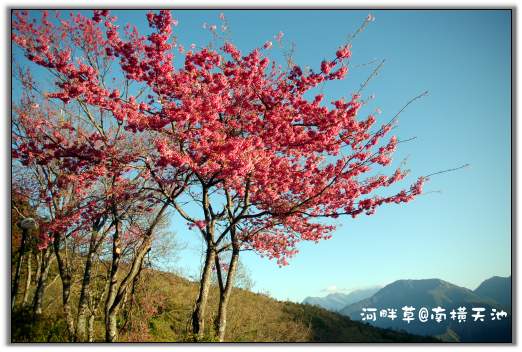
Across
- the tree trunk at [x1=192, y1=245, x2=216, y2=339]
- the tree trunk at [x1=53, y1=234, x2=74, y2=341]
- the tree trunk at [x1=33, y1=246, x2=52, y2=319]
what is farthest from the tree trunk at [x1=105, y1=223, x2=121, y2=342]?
the tree trunk at [x1=33, y1=246, x2=52, y2=319]

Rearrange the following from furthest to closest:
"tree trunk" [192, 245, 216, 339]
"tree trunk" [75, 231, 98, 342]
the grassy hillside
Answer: the grassy hillside, "tree trunk" [75, 231, 98, 342], "tree trunk" [192, 245, 216, 339]

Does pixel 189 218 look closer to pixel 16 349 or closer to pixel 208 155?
pixel 208 155

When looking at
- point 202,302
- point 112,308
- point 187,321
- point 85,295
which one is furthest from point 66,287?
point 202,302

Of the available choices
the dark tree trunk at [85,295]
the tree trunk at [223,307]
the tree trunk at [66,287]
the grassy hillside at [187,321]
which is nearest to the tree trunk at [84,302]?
the dark tree trunk at [85,295]

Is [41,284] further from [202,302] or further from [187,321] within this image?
[202,302]

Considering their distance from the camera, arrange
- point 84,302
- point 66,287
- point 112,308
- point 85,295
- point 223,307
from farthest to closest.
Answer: point 66,287 < point 85,295 < point 84,302 < point 112,308 < point 223,307

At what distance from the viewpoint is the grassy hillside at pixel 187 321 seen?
1224 cm

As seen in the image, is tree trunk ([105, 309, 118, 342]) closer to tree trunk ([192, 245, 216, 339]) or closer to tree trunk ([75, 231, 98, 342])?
tree trunk ([75, 231, 98, 342])

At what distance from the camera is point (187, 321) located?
12617 mm

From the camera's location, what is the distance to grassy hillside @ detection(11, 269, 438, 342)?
40.2ft

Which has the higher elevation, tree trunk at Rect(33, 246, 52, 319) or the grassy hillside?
tree trunk at Rect(33, 246, 52, 319)

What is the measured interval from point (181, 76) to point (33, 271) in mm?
19552

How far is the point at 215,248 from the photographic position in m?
9.05

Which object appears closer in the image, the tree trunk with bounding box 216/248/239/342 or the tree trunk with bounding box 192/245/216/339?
the tree trunk with bounding box 192/245/216/339
